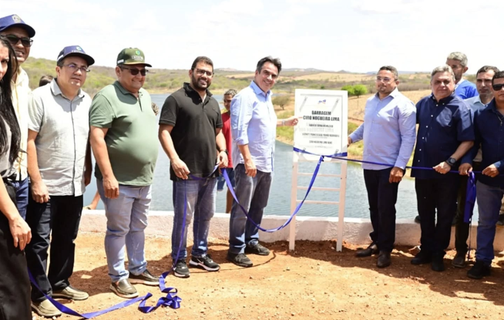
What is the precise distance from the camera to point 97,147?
13.1 feet

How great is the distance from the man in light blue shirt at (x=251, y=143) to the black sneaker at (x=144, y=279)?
0.97m

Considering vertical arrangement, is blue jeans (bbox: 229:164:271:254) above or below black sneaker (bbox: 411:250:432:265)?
above

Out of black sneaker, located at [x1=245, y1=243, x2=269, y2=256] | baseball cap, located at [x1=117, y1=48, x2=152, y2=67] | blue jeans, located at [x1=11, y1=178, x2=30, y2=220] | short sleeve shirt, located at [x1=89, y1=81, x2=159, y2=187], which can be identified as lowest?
black sneaker, located at [x1=245, y1=243, x2=269, y2=256]

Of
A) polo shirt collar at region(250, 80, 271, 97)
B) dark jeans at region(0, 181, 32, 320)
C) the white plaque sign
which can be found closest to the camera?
dark jeans at region(0, 181, 32, 320)

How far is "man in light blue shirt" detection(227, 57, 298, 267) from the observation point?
512 cm

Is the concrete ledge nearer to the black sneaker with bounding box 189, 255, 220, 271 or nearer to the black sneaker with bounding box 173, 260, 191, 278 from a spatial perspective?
the black sneaker with bounding box 189, 255, 220, 271

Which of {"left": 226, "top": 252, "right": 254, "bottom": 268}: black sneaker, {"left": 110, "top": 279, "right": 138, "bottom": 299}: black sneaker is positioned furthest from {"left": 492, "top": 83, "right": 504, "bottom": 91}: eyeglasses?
{"left": 110, "top": 279, "right": 138, "bottom": 299}: black sneaker

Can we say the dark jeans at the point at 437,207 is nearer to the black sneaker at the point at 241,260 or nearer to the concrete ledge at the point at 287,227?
the concrete ledge at the point at 287,227

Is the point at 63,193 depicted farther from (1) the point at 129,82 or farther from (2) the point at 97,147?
(1) the point at 129,82

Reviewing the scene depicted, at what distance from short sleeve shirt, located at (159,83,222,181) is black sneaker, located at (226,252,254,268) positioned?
3.31ft

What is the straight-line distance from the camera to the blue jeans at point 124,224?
13.9ft

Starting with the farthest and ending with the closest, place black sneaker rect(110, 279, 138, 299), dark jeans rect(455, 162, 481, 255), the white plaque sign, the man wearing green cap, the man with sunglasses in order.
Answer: the white plaque sign, dark jeans rect(455, 162, 481, 255), black sneaker rect(110, 279, 138, 299), the man wearing green cap, the man with sunglasses

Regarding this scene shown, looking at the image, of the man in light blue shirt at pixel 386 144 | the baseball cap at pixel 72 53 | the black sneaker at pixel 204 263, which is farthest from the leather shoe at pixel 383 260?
the baseball cap at pixel 72 53

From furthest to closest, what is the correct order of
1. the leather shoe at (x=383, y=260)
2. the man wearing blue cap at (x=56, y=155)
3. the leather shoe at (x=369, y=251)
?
the leather shoe at (x=369, y=251)
the leather shoe at (x=383, y=260)
the man wearing blue cap at (x=56, y=155)
